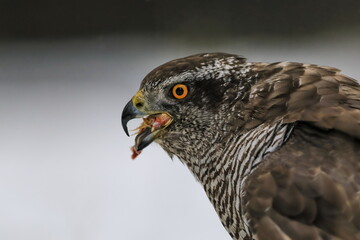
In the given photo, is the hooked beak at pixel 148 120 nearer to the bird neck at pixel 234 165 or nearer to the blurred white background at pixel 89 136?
the bird neck at pixel 234 165

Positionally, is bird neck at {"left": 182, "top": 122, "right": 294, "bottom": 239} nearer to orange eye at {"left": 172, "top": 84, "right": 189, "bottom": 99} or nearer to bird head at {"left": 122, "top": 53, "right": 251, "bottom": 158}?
bird head at {"left": 122, "top": 53, "right": 251, "bottom": 158}

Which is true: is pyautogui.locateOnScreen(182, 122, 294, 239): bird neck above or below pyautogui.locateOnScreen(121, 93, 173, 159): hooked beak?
below

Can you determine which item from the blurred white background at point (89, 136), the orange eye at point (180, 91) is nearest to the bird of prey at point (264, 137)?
the orange eye at point (180, 91)

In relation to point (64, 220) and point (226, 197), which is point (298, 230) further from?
point (64, 220)

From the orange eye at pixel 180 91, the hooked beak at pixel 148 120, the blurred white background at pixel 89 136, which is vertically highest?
the orange eye at pixel 180 91

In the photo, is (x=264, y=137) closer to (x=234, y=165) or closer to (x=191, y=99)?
(x=234, y=165)

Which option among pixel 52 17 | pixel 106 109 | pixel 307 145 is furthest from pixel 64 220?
pixel 307 145

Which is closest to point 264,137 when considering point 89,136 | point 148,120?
point 148,120

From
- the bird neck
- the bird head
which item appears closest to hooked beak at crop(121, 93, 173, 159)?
the bird head
